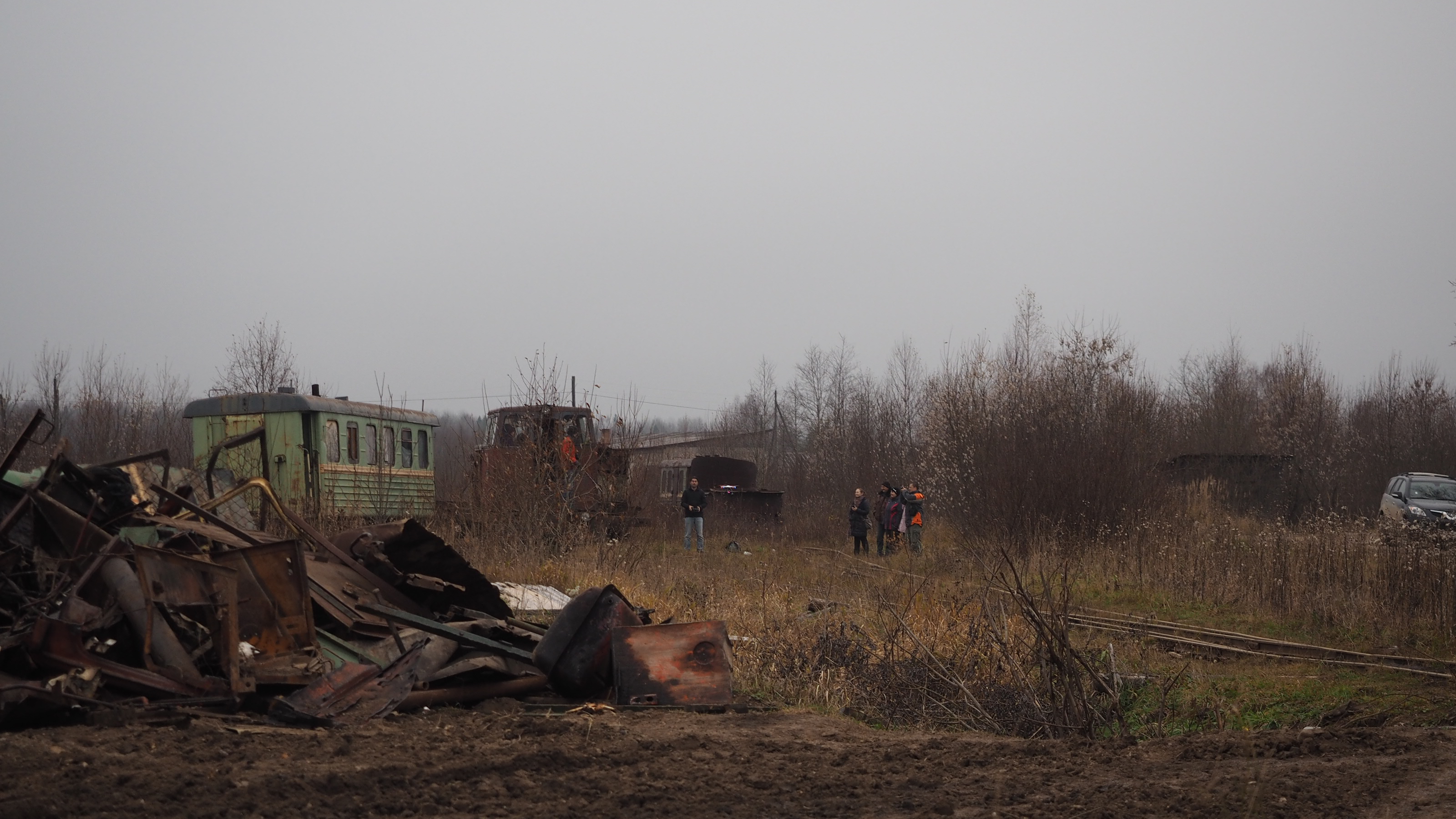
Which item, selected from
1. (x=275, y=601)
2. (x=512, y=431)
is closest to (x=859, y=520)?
(x=512, y=431)

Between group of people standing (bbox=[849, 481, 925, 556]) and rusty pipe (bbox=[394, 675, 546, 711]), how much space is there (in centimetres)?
1479

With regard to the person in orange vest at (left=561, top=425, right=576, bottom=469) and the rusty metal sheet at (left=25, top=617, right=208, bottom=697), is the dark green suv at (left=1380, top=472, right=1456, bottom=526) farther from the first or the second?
the rusty metal sheet at (left=25, top=617, right=208, bottom=697)

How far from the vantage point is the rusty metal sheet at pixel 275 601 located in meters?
5.97

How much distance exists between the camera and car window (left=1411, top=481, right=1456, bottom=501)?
1994cm

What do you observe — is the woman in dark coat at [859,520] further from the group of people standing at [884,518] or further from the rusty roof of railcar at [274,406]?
the rusty roof of railcar at [274,406]

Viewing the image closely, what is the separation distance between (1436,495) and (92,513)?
71.9 feet

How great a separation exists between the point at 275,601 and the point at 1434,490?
70.1 ft

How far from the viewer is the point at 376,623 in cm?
687

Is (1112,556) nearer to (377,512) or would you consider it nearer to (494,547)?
(494,547)

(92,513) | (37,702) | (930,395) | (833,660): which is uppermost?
(930,395)

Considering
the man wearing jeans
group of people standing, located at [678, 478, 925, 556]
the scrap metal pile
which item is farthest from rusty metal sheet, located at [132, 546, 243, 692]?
the man wearing jeans

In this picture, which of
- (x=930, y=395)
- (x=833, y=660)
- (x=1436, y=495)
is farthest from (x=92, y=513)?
(x=930, y=395)

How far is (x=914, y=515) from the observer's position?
2084 cm

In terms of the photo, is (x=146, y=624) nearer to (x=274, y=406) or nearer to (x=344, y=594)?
(x=344, y=594)
